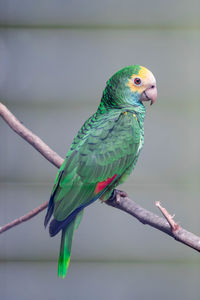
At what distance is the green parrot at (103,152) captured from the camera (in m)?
1.01

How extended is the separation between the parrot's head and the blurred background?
0.06 meters

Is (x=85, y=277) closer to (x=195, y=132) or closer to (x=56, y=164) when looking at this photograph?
(x=56, y=164)

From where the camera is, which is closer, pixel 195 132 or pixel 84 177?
pixel 84 177

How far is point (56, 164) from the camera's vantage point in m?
1.08

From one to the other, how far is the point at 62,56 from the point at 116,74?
0.64 feet

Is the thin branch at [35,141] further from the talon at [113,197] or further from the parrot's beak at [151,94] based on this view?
the parrot's beak at [151,94]

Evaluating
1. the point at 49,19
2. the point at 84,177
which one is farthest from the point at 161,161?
the point at 49,19

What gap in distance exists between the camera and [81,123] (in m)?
1.15

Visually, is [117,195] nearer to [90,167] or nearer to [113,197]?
[113,197]

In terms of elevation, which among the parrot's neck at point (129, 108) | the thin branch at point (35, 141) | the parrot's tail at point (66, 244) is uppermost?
the parrot's neck at point (129, 108)

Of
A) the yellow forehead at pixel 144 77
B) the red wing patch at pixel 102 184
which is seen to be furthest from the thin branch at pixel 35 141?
the yellow forehead at pixel 144 77

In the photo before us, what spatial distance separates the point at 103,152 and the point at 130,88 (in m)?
0.22

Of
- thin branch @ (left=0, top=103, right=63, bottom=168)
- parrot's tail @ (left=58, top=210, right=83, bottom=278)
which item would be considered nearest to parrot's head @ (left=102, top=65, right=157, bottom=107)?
thin branch @ (left=0, top=103, right=63, bottom=168)

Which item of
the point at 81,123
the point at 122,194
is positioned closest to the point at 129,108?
the point at 81,123
